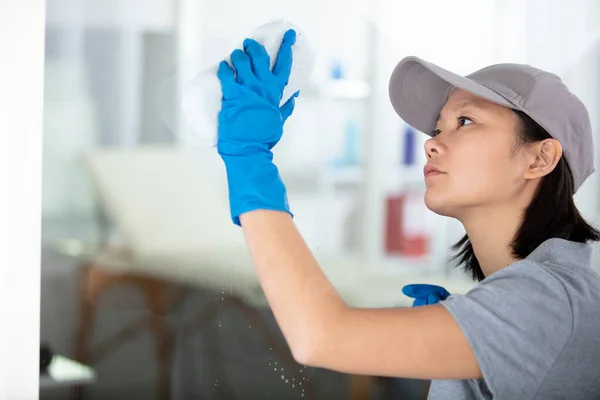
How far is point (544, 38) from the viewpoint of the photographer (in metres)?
1.87

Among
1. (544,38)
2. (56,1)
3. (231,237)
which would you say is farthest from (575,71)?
(56,1)

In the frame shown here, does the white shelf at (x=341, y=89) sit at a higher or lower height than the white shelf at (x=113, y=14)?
lower

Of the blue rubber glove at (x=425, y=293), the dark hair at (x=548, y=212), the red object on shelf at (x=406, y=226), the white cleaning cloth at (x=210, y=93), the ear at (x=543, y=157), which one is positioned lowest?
the blue rubber glove at (x=425, y=293)

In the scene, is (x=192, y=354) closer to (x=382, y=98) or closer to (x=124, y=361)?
(x=124, y=361)

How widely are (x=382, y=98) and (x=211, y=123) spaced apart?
708 millimetres

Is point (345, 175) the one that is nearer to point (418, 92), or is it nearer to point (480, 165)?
point (418, 92)

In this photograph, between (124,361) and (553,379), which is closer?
(553,379)

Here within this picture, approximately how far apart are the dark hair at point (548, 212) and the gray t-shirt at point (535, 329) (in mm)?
123

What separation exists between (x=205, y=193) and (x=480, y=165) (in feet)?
1.84

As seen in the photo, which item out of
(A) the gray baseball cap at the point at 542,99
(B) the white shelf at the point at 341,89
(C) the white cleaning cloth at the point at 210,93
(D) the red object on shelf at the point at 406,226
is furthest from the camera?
(D) the red object on shelf at the point at 406,226

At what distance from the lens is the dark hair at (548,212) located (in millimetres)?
1245

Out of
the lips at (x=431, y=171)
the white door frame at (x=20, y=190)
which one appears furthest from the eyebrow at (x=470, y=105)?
the white door frame at (x=20, y=190)

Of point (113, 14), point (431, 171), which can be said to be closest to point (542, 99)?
point (431, 171)

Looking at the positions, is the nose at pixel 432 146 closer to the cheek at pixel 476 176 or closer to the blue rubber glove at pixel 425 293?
the cheek at pixel 476 176
